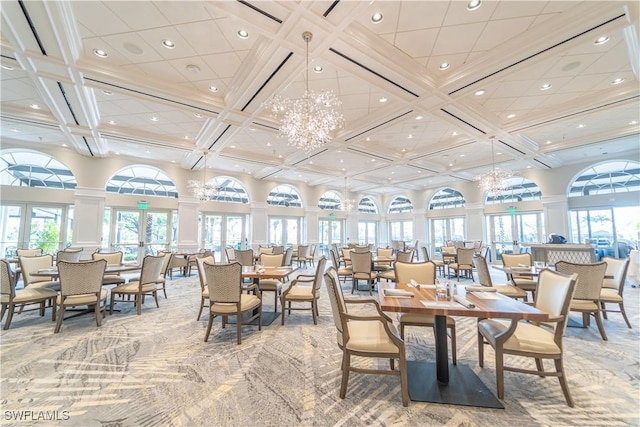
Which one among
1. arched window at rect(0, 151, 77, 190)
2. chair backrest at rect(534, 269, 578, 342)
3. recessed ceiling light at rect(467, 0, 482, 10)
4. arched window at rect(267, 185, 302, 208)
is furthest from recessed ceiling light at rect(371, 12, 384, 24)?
arched window at rect(0, 151, 77, 190)

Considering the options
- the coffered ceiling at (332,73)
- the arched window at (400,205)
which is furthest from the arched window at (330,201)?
the coffered ceiling at (332,73)

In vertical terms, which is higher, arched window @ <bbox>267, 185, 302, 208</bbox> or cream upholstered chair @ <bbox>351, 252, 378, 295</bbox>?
arched window @ <bbox>267, 185, 302, 208</bbox>

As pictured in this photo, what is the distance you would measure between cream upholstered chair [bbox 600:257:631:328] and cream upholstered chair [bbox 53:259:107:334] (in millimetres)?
7361

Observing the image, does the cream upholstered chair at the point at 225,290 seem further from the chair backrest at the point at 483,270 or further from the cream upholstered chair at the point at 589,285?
the cream upholstered chair at the point at 589,285

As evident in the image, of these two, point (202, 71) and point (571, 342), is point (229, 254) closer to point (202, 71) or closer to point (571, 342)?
point (202, 71)

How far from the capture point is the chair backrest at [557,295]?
215 cm

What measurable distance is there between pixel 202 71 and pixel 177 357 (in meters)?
4.36

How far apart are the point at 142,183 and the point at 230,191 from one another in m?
3.20

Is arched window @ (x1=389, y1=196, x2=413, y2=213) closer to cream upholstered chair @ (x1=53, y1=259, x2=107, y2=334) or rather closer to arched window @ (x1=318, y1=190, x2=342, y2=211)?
arched window @ (x1=318, y1=190, x2=342, y2=211)

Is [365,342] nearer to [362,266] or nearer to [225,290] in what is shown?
[225,290]

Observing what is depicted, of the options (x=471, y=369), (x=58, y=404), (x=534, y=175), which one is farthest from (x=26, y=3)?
(x=534, y=175)

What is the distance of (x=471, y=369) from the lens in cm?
261

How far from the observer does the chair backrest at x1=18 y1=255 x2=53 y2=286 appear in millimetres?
4469

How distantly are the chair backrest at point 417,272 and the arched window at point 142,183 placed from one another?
941cm
